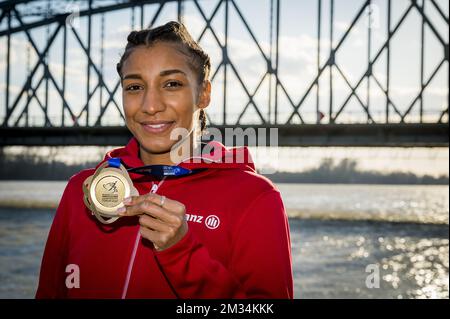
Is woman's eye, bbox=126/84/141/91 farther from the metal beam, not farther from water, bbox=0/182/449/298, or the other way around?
the metal beam

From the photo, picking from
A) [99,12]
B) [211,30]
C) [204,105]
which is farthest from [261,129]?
[204,105]

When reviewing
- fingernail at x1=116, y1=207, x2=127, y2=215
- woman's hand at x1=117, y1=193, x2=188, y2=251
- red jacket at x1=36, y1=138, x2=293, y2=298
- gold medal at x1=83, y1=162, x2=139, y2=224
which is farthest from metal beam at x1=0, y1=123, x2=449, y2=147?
woman's hand at x1=117, y1=193, x2=188, y2=251

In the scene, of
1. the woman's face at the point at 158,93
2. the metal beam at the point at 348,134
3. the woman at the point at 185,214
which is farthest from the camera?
the metal beam at the point at 348,134

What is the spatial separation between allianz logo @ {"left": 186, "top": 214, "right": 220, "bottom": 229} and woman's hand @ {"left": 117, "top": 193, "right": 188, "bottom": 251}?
417 millimetres

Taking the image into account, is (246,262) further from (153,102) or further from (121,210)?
(153,102)

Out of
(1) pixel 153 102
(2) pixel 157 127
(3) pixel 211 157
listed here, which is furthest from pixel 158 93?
(3) pixel 211 157

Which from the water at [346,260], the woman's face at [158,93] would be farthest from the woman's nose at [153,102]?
the water at [346,260]

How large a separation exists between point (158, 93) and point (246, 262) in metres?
0.86

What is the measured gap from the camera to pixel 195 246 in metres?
2.23

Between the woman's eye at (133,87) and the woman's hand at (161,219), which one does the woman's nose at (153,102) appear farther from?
the woman's hand at (161,219)

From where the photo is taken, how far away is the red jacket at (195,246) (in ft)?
7.55

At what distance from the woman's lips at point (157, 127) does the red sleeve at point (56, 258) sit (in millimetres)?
616
